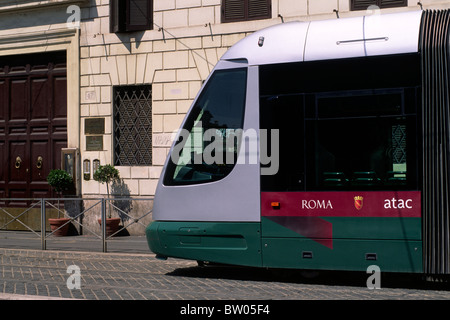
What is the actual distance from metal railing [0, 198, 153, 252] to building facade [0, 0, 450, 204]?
2.71 feet

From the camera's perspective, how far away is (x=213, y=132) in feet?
29.6

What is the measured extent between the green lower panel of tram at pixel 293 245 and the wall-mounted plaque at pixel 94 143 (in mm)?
7429

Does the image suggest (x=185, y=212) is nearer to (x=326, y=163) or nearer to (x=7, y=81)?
(x=326, y=163)

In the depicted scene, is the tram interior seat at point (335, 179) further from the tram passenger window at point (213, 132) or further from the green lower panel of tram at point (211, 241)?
the tram passenger window at point (213, 132)

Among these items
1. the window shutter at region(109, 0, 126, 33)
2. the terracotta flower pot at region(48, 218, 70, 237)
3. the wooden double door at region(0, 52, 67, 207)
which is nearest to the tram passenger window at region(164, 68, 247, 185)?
the terracotta flower pot at region(48, 218, 70, 237)

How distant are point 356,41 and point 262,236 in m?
2.64

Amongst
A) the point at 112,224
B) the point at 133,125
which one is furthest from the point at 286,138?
the point at 133,125

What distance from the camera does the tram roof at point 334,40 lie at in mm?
8344

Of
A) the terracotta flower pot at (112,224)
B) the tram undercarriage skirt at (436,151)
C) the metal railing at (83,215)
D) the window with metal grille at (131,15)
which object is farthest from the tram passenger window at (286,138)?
the window with metal grille at (131,15)

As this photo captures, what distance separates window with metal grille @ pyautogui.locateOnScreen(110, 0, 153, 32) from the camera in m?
16.3

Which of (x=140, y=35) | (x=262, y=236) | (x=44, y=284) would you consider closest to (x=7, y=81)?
(x=140, y=35)

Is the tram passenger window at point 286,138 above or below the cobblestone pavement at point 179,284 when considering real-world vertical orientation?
above

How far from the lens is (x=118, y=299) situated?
7680 millimetres

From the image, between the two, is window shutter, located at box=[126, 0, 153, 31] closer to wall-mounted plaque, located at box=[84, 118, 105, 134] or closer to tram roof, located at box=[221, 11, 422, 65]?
wall-mounted plaque, located at box=[84, 118, 105, 134]
